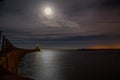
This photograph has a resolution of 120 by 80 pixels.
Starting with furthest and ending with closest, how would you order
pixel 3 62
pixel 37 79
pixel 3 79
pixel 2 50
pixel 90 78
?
1. pixel 90 78
2. pixel 37 79
3. pixel 2 50
4. pixel 3 62
5. pixel 3 79

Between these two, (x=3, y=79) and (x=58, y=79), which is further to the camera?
(x=58, y=79)

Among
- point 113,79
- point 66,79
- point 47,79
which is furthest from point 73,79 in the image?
point 113,79

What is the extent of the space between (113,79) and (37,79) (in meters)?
19.6

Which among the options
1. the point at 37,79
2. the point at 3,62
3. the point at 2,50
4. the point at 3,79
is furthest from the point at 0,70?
the point at 37,79

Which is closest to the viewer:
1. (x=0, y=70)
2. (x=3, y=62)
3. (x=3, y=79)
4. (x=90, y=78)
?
(x=3, y=79)

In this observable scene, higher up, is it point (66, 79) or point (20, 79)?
point (20, 79)

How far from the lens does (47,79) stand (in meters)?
48.8

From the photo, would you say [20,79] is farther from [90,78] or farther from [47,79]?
[90,78]

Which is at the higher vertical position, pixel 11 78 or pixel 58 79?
pixel 11 78

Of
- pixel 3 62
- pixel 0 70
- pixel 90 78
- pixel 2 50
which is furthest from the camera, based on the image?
pixel 90 78

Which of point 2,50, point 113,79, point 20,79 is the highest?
point 2,50

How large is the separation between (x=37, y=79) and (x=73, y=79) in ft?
31.3

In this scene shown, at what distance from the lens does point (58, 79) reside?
49.8 meters

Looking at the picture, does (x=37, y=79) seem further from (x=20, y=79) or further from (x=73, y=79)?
(x=20, y=79)
